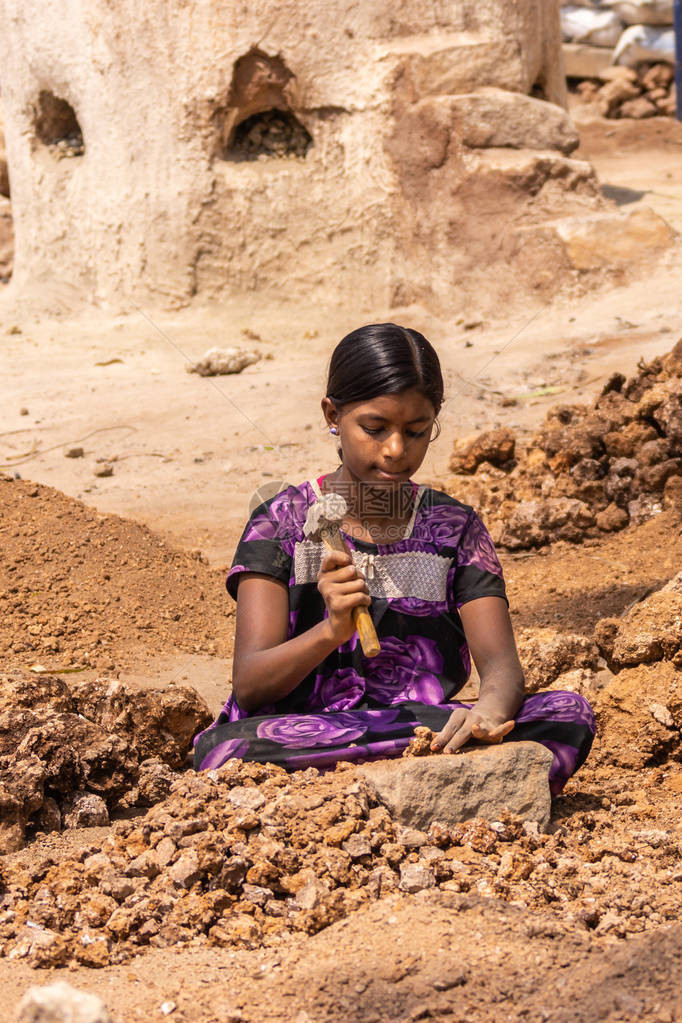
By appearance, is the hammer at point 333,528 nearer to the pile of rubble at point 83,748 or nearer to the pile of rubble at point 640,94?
the pile of rubble at point 83,748

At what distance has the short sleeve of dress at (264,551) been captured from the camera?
2611 millimetres

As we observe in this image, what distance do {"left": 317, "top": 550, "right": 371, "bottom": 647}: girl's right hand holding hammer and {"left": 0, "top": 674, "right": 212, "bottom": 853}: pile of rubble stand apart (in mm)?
770

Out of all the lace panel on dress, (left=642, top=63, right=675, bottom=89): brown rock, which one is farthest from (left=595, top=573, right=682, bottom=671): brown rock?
(left=642, top=63, right=675, bottom=89): brown rock

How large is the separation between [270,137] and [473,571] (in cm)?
713

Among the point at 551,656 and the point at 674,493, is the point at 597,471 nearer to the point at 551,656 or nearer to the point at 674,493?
the point at 674,493

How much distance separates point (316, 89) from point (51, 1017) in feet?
27.2

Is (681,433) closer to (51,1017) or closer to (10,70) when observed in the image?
(51,1017)

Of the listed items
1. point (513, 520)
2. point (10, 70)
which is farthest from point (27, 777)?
point (10, 70)

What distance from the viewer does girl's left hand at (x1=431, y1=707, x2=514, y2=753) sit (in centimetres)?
234

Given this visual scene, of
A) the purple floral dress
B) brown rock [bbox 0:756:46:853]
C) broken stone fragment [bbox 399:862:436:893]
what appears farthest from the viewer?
the purple floral dress

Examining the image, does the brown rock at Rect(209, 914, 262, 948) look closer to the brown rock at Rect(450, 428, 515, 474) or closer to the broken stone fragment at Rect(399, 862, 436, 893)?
the broken stone fragment at Rect(399, 862, 436, 893)

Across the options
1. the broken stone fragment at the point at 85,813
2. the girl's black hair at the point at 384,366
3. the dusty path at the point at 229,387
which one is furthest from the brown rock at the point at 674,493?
the broken stone fragment at the point at 85,813

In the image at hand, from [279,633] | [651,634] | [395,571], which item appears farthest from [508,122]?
[279,633]

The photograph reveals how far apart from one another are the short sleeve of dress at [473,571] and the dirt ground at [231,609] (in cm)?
53
